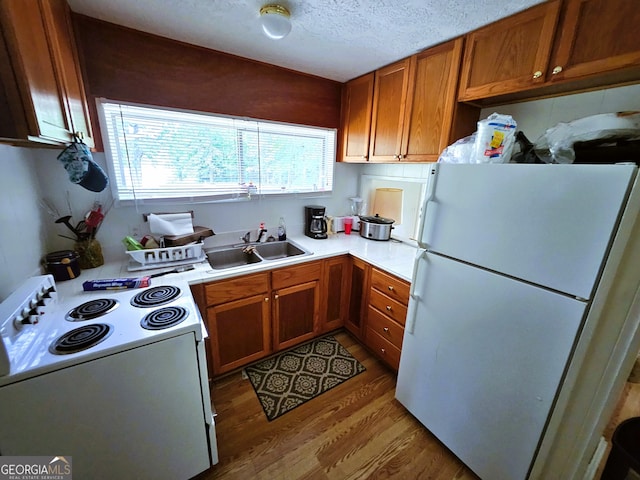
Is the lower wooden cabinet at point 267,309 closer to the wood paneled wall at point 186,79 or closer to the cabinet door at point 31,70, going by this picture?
the cabinet door at point 31,70

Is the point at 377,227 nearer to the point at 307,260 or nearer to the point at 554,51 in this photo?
the point at 307,260

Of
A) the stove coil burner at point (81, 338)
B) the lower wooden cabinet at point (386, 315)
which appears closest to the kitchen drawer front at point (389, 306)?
the lower wooden cabinet at point (386, 315)

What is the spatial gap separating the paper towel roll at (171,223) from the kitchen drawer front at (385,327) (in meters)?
1.49

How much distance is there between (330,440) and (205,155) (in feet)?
6.68

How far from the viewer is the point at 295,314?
1.99 m

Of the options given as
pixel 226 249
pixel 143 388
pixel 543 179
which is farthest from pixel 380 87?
pixel 143 388

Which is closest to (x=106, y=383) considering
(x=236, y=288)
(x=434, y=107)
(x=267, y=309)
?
(x=236, y=288)

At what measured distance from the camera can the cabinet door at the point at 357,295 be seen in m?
1.98

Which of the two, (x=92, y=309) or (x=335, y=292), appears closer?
(x=92, y=309)

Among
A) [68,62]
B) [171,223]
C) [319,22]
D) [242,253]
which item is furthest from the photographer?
[242,253]

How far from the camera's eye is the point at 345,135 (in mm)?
2357

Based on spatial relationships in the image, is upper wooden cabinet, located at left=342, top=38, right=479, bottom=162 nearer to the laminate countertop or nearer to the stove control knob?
the laminate countertop

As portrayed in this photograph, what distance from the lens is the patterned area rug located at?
1664 millimetres

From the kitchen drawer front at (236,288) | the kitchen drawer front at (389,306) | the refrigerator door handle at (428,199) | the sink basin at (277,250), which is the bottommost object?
the kitchen drawer front at (389,306)
